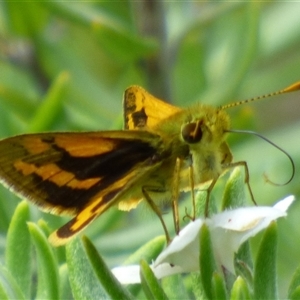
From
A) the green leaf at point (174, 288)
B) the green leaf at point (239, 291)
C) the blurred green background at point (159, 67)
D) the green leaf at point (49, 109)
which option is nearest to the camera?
the green leaf at point (239, 291)

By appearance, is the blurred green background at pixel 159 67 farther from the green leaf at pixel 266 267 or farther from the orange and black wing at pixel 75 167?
the green leaf at pixel 266 267

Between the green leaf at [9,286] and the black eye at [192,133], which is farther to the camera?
the black eye at [192,133]

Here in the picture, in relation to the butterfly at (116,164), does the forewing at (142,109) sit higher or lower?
higher

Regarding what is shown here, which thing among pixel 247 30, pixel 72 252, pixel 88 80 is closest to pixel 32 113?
pixel 88 80

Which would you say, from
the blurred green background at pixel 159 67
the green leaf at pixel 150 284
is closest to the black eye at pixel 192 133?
the green leaf at pixel 150 284

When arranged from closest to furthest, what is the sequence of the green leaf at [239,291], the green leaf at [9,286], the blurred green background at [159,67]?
the green leaf at [239,291], the green leaf at [9,286], the blurred green background at [159,67]

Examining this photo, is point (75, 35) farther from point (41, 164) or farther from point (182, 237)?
point (182, 237)

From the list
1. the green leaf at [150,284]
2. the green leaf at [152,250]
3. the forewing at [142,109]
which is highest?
the forewing at [142,109]
